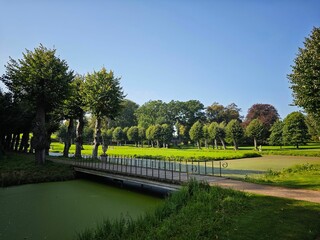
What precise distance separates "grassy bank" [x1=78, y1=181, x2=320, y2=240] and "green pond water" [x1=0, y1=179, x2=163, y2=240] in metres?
2.09

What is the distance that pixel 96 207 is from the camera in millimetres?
12188

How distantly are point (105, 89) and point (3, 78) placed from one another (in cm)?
1032

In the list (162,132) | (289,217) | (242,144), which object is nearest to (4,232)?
(289,217)

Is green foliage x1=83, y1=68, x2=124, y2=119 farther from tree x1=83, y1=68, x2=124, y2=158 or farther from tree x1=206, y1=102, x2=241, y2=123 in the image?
tree x1=206, y1=102, x2=241, y2=123

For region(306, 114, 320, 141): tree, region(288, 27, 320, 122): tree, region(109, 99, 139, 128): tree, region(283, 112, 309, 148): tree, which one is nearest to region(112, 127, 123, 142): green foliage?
region(109, 99, 139, 128): tree

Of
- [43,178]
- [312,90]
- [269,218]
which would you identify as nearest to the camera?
[269,218]

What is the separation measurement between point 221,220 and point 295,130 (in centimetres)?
5206

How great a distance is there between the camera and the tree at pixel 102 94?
27.1 meters

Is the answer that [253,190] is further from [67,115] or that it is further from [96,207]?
[67,115]

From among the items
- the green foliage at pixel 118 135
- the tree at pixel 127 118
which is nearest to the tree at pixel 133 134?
the green foliage at pixel 118 135

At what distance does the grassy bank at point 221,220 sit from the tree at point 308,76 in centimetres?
1066

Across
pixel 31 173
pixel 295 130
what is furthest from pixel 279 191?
pixel 295 130

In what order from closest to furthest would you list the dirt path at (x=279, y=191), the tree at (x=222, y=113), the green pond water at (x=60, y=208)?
the green pond water at (x=60, y=208), the dirt path at (x=279, y=191), the tree at (x=222, y=113)

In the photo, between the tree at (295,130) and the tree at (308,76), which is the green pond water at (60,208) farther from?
the tree at (295,130)
